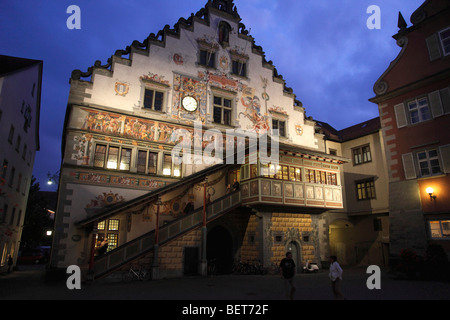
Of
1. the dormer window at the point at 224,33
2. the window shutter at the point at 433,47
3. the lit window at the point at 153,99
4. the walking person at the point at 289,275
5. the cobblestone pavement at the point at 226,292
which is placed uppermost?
the dormer window at the point at 224,33

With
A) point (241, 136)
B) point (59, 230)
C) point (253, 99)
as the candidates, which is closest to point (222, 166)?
point (241, 136)

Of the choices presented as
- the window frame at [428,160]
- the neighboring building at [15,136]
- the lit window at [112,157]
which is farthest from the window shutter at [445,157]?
the neighboring building at [15,136]

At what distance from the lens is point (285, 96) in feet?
83.2

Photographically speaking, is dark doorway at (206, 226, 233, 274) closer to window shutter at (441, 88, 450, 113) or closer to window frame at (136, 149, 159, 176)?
window frame at (136, 149, 159, 176)

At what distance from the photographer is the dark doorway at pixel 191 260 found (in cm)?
1664

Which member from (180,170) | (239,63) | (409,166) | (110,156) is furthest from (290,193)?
(239,63)

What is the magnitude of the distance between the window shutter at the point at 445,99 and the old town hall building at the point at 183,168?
6.97 metres

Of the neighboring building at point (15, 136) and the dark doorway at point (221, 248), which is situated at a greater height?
the neighboring building at point (15, 136)

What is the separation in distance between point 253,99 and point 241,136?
3402 mm

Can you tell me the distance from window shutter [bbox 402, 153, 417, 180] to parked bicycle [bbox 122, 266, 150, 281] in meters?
15.3

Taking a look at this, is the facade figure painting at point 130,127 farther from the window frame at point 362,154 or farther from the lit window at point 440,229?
the window frame at point 362,154

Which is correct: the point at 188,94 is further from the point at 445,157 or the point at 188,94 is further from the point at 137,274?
the point at 445,157

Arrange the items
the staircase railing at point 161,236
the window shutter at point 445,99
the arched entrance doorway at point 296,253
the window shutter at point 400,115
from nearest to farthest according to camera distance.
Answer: the staircase railing at point 161,236
the window shutter at point 445,99
the window shutter at point 400,115
the arched entrance doorway at point 296,253

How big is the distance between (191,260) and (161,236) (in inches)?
95.2
